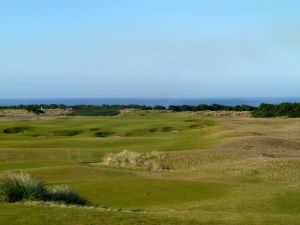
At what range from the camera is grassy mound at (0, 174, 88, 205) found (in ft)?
42.7

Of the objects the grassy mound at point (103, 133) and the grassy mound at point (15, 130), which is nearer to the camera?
the grassy mound at point (103, 133)

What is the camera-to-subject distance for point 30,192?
1344 cm

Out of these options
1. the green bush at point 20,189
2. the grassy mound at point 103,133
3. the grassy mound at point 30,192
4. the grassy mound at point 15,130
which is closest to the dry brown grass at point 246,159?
the grassy mound at point 30,192

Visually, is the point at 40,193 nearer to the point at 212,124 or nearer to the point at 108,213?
the point at 108,213

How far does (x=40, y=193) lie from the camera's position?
13.7m

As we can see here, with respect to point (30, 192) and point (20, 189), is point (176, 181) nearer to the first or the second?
point (30, 192)

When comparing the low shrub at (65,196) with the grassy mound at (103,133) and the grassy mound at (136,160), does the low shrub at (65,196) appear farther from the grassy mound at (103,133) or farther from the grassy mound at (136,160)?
the grassy mound at (103,133)

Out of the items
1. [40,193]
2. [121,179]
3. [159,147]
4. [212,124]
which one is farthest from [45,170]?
[212,124]

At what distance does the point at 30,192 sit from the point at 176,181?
7576 millimetres

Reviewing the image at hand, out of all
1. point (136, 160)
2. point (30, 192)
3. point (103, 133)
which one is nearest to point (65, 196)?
point (30, 192)

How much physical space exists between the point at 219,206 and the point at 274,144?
22.6 m

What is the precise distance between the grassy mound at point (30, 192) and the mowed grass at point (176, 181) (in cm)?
117

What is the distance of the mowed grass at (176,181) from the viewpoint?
11307mm

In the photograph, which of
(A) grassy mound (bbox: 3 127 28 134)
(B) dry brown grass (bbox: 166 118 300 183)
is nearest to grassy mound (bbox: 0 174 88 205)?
(B) dry brown grass (bbox: 166 118 300 183)
